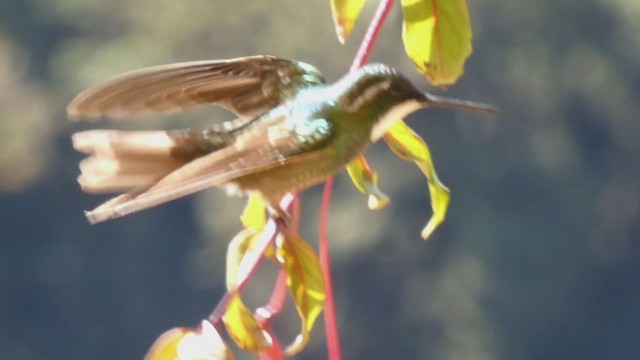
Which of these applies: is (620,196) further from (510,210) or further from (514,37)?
(514,37)

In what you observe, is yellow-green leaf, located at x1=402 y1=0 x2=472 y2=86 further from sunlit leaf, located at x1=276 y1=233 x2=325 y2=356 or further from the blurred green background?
the blurred green background

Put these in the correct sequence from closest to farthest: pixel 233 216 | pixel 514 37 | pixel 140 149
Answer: pixel 140 149 → pixel 233 216 → pixel 514 37

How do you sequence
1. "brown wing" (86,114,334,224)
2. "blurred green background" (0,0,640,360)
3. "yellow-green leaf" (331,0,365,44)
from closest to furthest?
"brown wing" (86,114,334,224), "yellow-green leaf" (331,0,365,44), "blurred green background" (0,0,640,360)

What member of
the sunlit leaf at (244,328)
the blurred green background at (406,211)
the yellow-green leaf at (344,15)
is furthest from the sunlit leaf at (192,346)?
the blurred green background at (406,211)

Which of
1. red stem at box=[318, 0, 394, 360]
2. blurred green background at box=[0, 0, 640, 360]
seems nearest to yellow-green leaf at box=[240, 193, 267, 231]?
red stem at box=[318, 0, 394, 360]

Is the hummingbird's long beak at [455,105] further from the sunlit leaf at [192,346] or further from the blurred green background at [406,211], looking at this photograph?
the blurred green background at [406,211]

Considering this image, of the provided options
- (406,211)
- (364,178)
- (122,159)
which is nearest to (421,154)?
(364,178)

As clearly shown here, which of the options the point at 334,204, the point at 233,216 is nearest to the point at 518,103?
the point at 334,204
